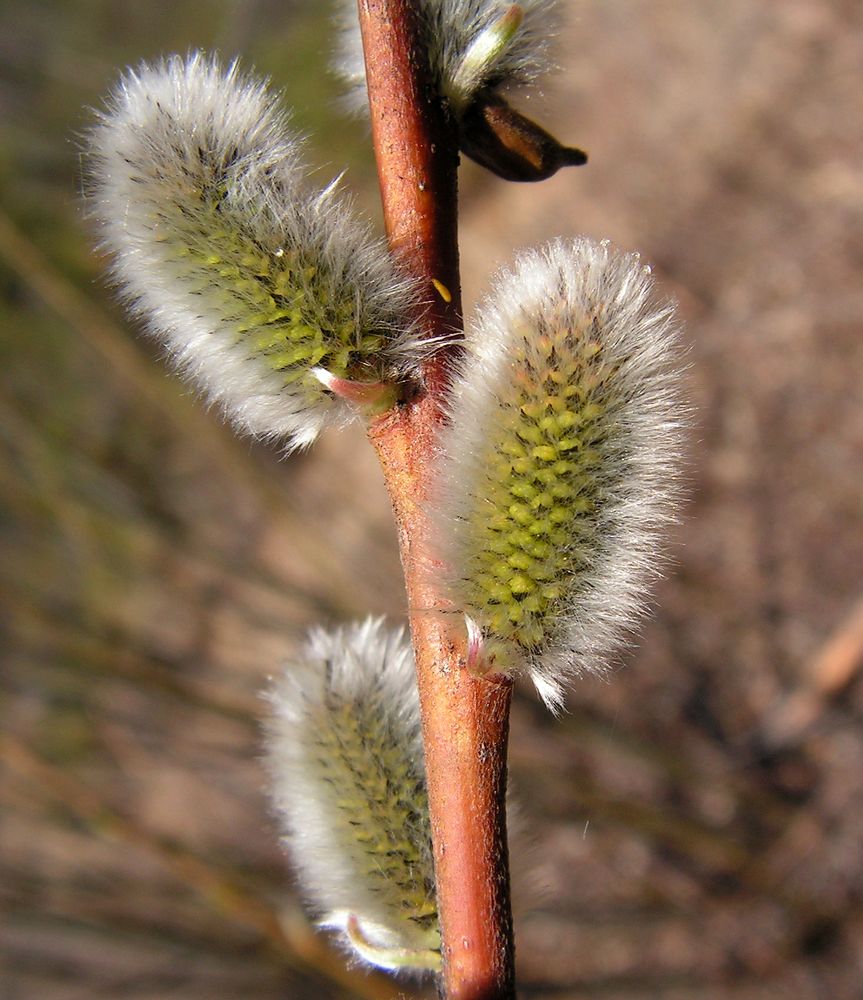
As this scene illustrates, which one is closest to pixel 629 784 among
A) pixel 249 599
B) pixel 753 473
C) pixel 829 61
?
pixel 753 473

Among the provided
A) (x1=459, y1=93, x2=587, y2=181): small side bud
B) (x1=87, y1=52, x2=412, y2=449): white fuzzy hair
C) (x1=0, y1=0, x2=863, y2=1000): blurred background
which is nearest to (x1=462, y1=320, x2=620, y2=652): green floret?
(x1=87, y1=52, x2=412, y2=449): white fuzzy hair

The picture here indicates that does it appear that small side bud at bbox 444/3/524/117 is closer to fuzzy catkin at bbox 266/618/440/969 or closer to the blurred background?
fuzzy catkin at bbox 266/618/440/969

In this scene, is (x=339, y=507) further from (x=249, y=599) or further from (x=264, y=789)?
(x=264, y=789)

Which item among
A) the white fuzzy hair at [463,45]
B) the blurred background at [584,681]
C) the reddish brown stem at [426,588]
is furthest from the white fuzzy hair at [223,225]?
the blurred background at [584,681]

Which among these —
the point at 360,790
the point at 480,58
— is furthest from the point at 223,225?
the point at 360,790

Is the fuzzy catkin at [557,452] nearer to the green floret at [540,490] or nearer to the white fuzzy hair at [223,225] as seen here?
the green floret at [540,490]

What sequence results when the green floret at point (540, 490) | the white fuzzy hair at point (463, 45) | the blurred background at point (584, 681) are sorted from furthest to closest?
the blurred background at point (584, 681), the white fuzzy hair at point (463, 45), the green floret at point (540, 490)
